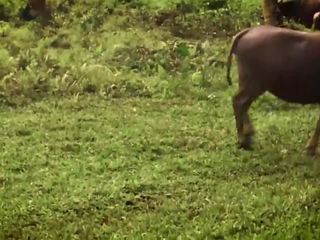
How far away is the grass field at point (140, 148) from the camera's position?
6.02 metres

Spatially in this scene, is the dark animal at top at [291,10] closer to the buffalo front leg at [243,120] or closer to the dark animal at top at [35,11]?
the buffalo front leg at [243,120]

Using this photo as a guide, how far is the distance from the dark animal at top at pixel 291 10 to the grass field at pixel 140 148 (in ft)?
2.99

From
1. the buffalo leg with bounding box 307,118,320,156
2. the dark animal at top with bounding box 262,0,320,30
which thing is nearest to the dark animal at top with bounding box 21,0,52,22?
the dark animal at top with bounding box 262,0,320,30

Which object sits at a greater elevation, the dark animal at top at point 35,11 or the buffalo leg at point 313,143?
the buffalo leg at point 313,143

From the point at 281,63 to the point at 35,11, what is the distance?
6.88 metres

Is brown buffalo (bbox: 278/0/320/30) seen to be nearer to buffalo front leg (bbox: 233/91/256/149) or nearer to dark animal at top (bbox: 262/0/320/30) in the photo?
dark animal at top (bbox: 262/0/320/30)

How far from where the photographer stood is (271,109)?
9.14 m

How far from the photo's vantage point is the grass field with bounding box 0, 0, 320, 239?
602 centimetres

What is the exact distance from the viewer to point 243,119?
7.70 m

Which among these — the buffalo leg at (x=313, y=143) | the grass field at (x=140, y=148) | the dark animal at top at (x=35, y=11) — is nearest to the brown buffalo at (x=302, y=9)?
the grass field at (x=140, y=148)

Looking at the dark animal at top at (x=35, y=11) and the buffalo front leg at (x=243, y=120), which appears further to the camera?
the dark animal at top at (x=35, y=11)

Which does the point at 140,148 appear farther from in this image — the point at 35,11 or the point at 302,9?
the point at 35,11

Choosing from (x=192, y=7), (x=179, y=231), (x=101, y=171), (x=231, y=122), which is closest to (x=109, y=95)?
(x=231, y=122)

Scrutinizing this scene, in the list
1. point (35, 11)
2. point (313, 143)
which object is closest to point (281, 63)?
point (313, 143)
